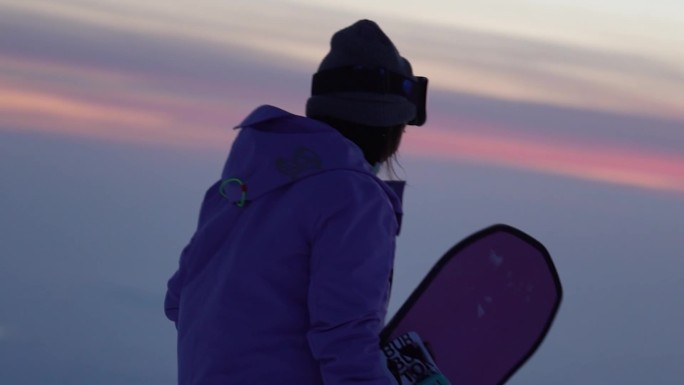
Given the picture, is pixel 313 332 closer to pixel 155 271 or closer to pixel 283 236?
pixel 283 236

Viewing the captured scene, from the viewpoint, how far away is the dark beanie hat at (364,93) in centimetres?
178

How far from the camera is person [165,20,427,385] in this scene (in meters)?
1.62

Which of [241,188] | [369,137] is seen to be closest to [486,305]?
[369,137]

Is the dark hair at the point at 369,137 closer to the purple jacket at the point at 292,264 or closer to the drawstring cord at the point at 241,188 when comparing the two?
the purple jacket at the point at 292,264

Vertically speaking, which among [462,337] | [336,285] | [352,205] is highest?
[352,205]

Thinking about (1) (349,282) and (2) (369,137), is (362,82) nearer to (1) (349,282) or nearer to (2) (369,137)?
(2) (369,137)

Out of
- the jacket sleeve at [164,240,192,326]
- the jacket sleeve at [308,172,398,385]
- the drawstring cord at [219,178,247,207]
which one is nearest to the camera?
the jacket sleeve at [308,172,398,385]

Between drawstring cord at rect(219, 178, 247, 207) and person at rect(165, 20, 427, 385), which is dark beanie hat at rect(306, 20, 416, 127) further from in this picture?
drawstring cord at rect(219, 178, 247, 207)

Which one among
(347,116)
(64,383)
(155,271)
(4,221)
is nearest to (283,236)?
(347,116)

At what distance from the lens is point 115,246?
1057 centimetres

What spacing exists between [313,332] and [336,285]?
9 centimetres

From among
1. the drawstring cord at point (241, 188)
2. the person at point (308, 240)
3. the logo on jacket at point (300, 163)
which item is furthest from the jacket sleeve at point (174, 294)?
the logo on jacket at point (300, 163)

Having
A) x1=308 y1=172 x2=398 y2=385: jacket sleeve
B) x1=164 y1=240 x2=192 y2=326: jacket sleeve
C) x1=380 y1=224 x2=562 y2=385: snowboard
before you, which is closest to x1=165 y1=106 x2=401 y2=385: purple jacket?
x1=308 y1=172 x2=398 y2=385: jacket sleeve

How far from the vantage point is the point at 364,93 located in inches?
70.2
